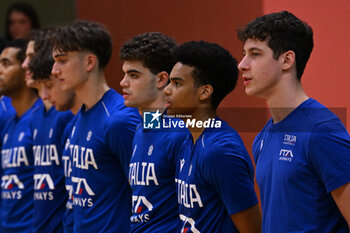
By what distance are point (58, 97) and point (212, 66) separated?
1.50 m

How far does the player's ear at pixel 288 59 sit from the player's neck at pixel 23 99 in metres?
3.01

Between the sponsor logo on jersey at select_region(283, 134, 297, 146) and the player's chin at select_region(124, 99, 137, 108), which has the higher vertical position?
the player's chin at select_region(124, 99, 137, 108)

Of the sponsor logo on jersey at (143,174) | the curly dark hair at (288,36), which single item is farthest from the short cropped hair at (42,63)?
the curly dark hair at (288,36)

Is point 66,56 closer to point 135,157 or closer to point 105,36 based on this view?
point 105,36

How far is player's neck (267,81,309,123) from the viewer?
262 centimetres

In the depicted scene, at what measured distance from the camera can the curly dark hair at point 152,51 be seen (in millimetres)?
3572

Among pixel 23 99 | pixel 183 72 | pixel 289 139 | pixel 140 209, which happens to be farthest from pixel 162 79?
pixel 23 99

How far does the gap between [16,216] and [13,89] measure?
43.0 inches

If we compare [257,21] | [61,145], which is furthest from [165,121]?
[61,145]

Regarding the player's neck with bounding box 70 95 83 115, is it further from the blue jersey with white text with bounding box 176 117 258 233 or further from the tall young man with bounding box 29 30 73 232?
the blue jersey with white text with bounding box 176 117 258 233

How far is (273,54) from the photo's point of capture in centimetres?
266

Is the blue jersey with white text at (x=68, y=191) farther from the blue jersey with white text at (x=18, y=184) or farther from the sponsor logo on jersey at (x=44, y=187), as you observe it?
the blue jersey with white text at (x=18, y=184)

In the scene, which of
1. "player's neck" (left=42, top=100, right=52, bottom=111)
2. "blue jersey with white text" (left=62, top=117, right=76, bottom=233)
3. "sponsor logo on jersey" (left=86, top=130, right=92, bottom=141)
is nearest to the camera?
"sponsor logo on jersey" (left=86, top=130, right=92, bottom=141)

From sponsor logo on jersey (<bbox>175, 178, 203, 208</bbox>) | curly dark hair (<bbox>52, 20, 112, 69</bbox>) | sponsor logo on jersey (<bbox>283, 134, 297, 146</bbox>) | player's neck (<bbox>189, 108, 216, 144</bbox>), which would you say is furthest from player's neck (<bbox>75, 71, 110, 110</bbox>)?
sponsor logo on jersey (<bbox>283, 134, 297, 146</bbox>)
